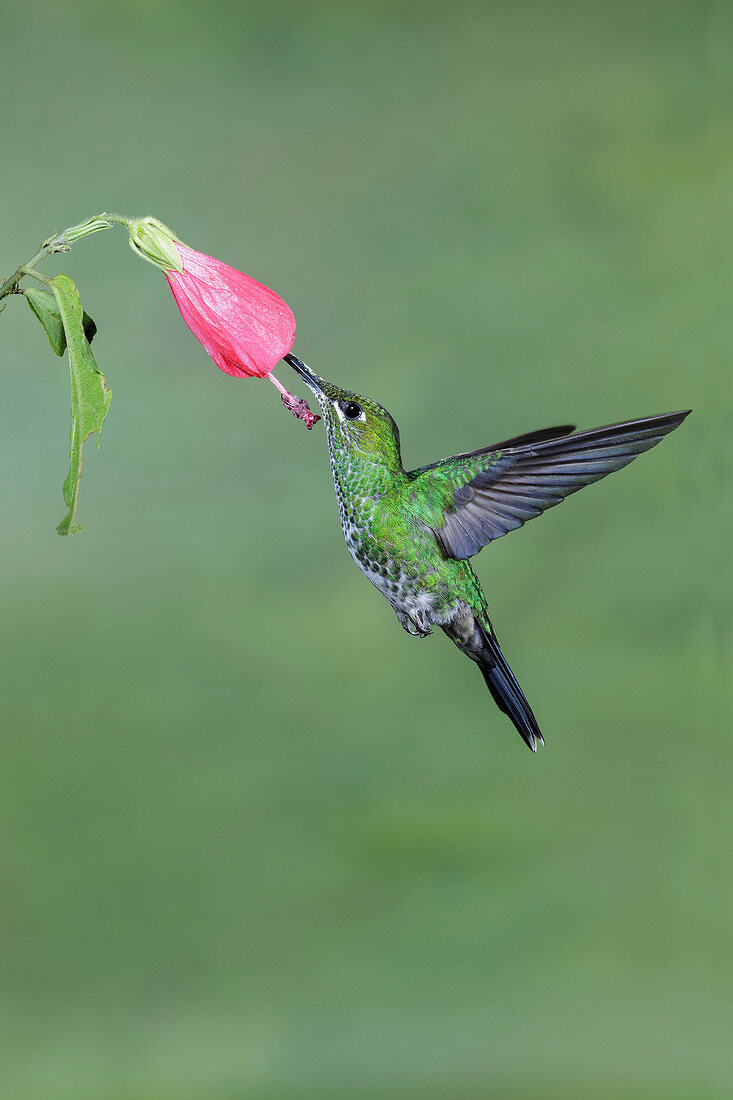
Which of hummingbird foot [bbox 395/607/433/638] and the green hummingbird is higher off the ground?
the green hummingbird

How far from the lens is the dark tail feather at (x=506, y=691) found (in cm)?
49

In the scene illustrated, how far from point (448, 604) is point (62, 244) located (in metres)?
0.24

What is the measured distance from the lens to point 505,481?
47 cm

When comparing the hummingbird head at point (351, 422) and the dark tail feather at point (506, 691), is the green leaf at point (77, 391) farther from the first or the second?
the dark tail feather at point (506, 691)

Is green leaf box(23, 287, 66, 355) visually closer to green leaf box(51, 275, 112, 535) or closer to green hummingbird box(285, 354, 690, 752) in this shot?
green leaf box(51, 275, 112, 535)

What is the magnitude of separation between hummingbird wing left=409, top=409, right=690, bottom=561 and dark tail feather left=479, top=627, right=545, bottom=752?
55 millimetres

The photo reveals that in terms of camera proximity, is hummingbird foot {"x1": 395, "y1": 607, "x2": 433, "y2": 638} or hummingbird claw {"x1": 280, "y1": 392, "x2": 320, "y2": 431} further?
hummingbird foot {"x1": 395, "y1": 607, "x2": 433, "y2": 638}

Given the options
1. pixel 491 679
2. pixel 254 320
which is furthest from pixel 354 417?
pixel 491 679

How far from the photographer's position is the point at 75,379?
41cm

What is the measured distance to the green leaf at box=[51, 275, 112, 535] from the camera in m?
0.40

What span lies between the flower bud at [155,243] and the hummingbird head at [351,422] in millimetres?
69

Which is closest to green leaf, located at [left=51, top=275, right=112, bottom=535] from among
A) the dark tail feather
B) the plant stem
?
the plant stem

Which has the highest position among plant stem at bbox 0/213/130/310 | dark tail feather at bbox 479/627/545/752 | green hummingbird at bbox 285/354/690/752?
plant stem at bbox 0/213/130/310

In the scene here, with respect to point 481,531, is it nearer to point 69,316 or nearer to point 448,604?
point 448,604
